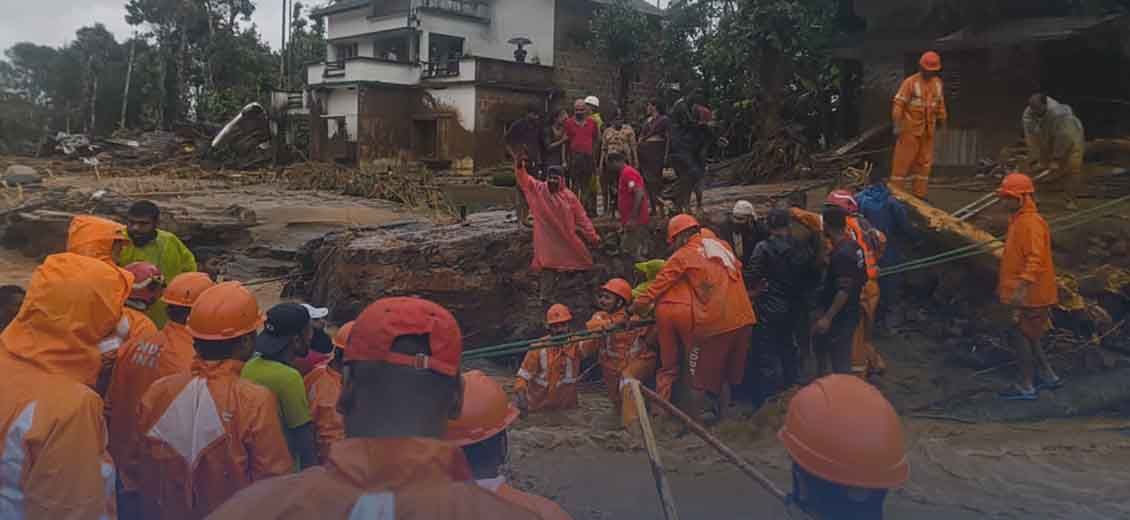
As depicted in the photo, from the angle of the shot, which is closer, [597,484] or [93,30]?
[597,484]

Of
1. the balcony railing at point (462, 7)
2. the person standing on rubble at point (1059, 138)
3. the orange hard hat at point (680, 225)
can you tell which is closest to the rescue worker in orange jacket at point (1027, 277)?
the orange hard hat at point (680, 225)

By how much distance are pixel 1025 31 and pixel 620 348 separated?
24.4 ft

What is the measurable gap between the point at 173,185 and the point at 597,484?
1786 centimetres

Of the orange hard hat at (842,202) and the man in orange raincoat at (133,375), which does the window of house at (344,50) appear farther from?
the man in orange raincoat at (133,375)

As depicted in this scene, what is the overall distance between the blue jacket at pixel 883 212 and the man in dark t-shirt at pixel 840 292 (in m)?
1.51

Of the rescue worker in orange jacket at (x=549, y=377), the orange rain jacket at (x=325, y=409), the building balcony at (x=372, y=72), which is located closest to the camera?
the orange rain jacket at (x=325, y=409)

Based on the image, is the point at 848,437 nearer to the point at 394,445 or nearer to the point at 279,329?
the point at 394,445

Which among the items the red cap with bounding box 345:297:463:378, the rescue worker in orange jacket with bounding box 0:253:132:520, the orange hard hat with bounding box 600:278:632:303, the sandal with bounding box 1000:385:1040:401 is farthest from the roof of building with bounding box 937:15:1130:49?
the rescue worker in orange jacket with bounding box 0:253:132:520

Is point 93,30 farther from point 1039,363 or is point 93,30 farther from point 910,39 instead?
point 1039,363

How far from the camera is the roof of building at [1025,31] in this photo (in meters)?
9.74

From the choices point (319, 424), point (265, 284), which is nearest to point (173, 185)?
point (265, 284)

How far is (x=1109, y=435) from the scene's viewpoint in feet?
17.7

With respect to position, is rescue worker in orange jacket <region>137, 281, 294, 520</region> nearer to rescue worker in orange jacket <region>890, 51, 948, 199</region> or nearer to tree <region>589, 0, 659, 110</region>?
rescue worker in orange jacket <region>890, 51, 948, 199</region>

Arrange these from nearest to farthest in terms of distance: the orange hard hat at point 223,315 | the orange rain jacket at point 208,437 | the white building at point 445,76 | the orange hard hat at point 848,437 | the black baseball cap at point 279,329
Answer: the orange hard hat at point 848,437
the orange rain jacket at point 208,437
the orange hard hat at point 223,315
the black baseball cap at point 279,329
the white building at point 445,76
